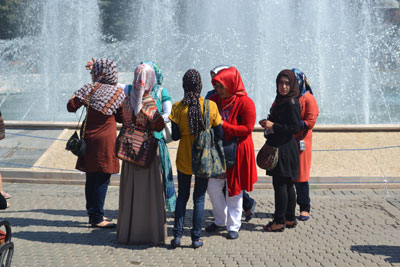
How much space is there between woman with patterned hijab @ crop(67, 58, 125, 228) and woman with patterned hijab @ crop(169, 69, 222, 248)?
744 millimetres

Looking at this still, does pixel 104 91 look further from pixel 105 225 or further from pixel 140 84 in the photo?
pixel 105 225

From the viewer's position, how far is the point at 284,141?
5.64 m

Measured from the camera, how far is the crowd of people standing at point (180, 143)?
5.21 m

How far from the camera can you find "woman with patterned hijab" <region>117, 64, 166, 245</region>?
5.25 m

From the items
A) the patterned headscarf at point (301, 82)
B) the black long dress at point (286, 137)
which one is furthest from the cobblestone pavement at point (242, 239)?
the patterned headscarf at point (301, 82)

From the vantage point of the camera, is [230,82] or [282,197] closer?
[230,82]

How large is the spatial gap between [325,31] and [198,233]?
49.3 ft

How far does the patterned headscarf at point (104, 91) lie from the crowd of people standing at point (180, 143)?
0.01 meters

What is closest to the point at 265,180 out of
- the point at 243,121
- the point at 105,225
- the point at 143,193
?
the point at 243,121

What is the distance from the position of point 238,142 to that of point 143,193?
3.51ft

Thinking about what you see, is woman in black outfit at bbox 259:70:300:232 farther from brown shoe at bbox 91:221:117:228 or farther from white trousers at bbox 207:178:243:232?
brown shoe at bbox 91:221:117:228

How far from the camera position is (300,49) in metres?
16.3

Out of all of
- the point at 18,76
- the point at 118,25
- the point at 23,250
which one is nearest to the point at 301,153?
the point at 23,250

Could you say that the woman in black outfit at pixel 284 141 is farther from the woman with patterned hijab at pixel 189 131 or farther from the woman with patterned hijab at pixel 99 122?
the woman with patterned hijab at pixel 99 122
